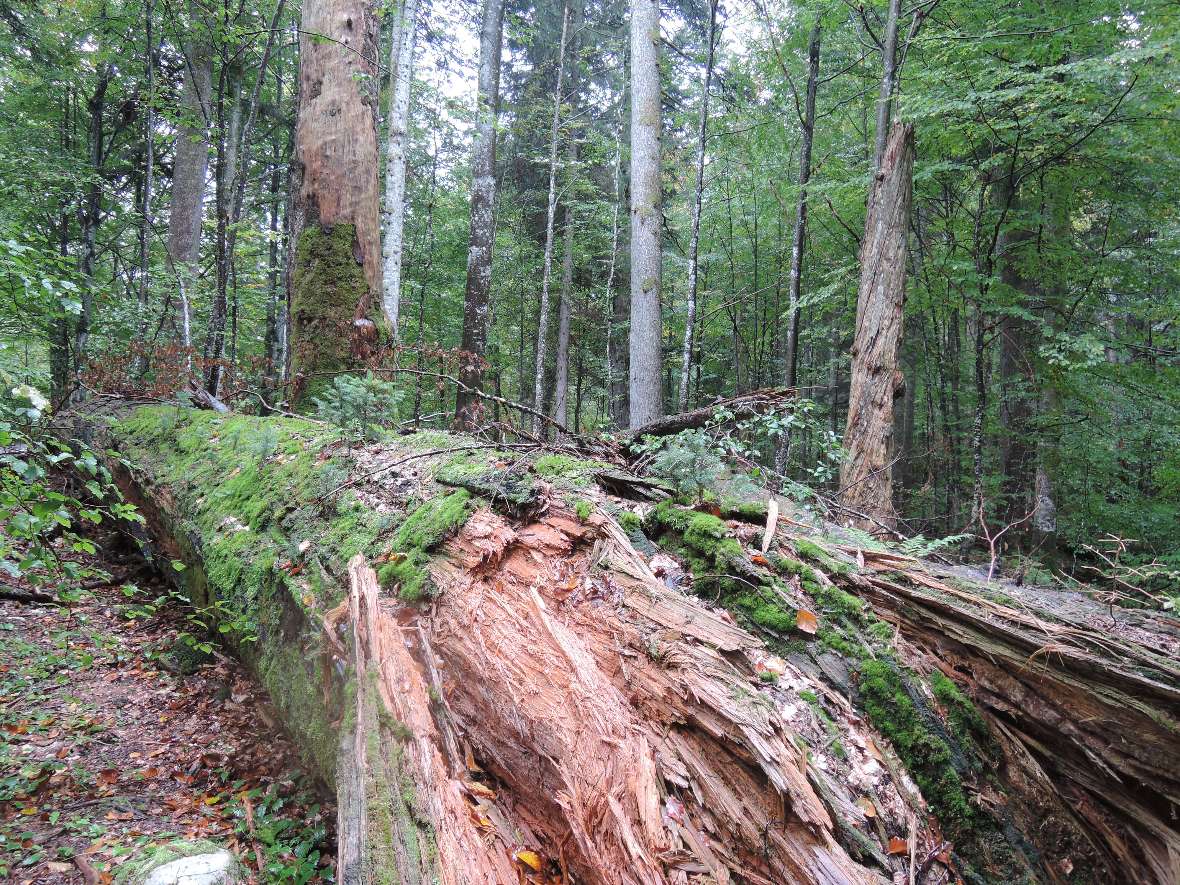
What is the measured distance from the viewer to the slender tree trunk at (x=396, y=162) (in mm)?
9375

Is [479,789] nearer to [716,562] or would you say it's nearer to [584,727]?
[584,727]

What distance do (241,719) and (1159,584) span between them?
9.23 m

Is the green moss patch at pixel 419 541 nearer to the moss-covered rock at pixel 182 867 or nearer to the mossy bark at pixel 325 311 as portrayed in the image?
the moss-covered rock at pixel 182 867

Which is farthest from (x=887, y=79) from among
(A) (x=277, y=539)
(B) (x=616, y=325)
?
(B) (x=616, y=325)

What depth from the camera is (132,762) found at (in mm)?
2877

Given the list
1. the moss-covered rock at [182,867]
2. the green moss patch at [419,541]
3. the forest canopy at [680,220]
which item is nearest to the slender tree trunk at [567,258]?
the forest canopy at [680,220]

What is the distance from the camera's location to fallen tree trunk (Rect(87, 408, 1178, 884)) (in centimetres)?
152

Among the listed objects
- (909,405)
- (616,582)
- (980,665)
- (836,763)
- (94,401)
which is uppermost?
(909,405)

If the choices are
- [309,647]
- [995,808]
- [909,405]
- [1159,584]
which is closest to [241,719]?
[309,647]

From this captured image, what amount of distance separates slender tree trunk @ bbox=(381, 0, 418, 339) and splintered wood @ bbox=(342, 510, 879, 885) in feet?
25.5

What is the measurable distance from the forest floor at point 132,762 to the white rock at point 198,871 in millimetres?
241

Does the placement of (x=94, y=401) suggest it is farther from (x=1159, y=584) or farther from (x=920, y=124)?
(x=1159, y=584)

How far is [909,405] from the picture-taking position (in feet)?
45.2

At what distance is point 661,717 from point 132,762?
118 inches
